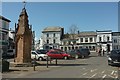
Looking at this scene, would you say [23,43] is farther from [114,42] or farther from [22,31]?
[114,42]

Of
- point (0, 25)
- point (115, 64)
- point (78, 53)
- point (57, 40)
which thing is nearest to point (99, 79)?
point (115, 64)

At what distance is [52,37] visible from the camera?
432 ft

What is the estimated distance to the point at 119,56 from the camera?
32188mm

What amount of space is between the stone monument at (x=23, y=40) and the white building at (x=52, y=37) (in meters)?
96.7

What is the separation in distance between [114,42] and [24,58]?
301 ft

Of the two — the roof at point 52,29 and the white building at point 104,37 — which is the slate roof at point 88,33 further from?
the roof at point 52,29

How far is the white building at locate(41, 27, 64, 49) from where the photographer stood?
130 meters

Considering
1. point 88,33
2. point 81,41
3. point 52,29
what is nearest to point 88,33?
point 88,33

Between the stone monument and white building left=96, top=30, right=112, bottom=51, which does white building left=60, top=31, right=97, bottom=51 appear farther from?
the stone monument

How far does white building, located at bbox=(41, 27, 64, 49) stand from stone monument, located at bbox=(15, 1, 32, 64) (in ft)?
317

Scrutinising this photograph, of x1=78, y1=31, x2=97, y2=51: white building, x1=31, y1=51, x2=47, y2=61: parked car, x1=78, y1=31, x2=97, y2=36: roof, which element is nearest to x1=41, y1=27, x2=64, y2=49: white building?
x1=78, y1=31, x2=97, y2=36: roof

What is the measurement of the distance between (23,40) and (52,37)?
99.9 metres

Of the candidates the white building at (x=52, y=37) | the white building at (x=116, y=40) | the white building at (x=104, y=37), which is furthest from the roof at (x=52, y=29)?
the white building at (x=116, y=40)

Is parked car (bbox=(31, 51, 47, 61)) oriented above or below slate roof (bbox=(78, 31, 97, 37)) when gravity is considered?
below
